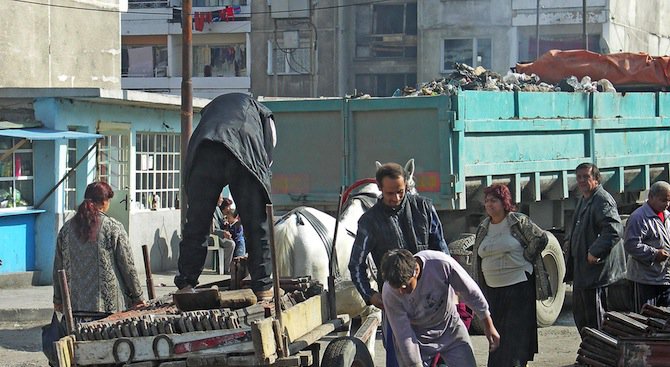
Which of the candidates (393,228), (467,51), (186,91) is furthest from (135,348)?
(467,51)

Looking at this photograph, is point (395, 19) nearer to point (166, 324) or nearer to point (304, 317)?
point (304, 317)

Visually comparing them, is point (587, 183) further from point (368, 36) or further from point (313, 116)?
point (368, 36)

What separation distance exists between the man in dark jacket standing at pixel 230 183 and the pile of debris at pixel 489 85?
6.03m

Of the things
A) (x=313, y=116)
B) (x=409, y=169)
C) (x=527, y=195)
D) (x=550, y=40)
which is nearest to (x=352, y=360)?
(x=409, y=169)

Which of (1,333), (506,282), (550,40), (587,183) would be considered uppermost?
(550,40)

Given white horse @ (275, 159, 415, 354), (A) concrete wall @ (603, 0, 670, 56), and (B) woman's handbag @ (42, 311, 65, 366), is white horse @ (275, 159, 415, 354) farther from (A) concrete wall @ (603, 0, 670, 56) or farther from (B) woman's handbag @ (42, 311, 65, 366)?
(A) concrete wall @ (603, 0, 670, 56)

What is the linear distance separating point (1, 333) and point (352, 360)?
7640mm

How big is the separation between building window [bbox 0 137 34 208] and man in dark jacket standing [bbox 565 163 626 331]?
1009cm

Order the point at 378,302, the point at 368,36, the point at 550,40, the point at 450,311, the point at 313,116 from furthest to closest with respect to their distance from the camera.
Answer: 1. the point at 368,36
2. the point at 550,40
3. the point at 313,116
4. the point at 378,302
5. the point at 450,311

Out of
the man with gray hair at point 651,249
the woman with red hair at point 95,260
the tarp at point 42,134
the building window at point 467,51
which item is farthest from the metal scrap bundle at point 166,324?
the building window at point 467,51

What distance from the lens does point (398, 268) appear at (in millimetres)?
6473

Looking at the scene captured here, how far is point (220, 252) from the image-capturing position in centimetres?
2123

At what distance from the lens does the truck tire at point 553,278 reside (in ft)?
43.6

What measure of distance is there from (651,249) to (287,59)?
45227 mm
